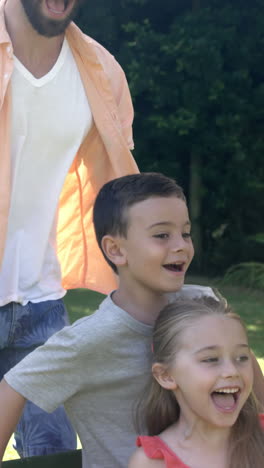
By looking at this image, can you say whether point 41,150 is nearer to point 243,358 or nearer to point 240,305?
point 243,358

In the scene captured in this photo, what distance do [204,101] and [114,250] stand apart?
28.0ft

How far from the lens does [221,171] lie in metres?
11.1

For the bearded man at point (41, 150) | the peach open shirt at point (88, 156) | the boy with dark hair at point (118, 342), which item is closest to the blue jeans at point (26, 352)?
the bearded man at point (41, 150)

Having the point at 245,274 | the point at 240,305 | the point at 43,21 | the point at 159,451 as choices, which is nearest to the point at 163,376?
the point at 159,451

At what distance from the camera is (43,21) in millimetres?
2609

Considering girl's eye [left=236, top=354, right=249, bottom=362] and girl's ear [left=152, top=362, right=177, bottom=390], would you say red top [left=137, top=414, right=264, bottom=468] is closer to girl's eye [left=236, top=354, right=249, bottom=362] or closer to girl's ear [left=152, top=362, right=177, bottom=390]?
girl's ear [left=152, top=362, right=177, bottom=390]

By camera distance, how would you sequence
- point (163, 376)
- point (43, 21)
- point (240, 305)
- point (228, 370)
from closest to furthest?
1. point (228, 370)
2. point (163, 376)
3. point (43, 21)
4. point (240, 305)

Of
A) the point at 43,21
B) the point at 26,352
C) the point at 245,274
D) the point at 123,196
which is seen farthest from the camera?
the point at 245,274

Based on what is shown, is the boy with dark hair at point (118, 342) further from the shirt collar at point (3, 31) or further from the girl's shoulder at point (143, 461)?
the shirt collar at point (3, 31)

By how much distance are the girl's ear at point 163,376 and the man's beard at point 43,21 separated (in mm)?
1153

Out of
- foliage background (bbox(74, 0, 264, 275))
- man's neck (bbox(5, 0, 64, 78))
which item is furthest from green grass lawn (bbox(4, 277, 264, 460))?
man's neck (bbox(5, 0, 64, 78))

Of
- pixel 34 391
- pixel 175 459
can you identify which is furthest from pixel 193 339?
pixel 34 391

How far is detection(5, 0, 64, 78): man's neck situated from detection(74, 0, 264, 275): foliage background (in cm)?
768

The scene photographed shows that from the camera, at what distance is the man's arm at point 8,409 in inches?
79.7
